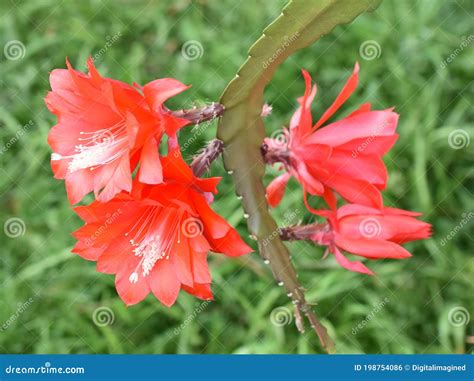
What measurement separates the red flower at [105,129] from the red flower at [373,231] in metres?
0.29

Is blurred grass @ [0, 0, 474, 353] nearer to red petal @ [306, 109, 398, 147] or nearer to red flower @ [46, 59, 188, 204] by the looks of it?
red petal @ [306, 109, 398, 147]

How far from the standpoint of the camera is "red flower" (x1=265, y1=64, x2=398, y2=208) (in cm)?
90

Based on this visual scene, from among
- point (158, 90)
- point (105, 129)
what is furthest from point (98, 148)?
point (158, 90)

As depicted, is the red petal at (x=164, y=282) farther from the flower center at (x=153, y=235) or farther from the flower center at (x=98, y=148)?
the flower center at (x=98, y=148)

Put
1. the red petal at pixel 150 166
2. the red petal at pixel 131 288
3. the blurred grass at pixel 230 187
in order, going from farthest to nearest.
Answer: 1. the blurred grass at pixel 230 187
2. the red petal at pixel 131 288
3. the red petal at pixel 150 166

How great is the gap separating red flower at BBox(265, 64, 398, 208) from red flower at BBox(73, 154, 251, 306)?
0.14m

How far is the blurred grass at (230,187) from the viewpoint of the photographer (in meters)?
1.86

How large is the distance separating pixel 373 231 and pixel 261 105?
231 mm

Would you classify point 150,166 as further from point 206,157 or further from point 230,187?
point 230,187

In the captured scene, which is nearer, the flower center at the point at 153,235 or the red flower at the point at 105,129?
the red flower at the point at 105,129

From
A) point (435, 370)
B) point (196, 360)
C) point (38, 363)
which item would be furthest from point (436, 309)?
point (38, 363)

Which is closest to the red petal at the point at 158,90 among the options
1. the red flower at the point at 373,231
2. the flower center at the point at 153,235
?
the flower center at the point at 153,235

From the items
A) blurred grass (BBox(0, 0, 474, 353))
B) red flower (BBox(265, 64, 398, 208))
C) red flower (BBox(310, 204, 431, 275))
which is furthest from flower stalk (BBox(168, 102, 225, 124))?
A: blurred grass (BBox(0, 0, 474, 353))

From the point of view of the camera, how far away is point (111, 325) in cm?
190
